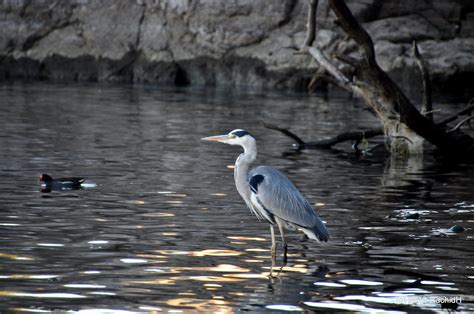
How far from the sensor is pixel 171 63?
135 ft

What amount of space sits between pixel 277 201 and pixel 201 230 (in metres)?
1.68

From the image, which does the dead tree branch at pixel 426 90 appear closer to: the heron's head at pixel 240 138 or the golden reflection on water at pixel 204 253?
the heron's head at pixel 240 138

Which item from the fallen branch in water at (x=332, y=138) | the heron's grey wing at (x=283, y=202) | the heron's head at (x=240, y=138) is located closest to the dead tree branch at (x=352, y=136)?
the fallen branch in water at (x=332, y=138)

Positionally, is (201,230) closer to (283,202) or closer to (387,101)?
(283,202)

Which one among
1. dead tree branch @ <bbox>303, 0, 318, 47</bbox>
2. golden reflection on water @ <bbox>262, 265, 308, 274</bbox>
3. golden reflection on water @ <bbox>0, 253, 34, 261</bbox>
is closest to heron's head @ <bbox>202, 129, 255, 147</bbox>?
golden reflection on water @ <bbox>262, 265, 308, 274</bbox>

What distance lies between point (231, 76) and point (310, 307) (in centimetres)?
3225

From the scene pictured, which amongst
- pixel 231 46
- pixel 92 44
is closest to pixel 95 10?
pixel 92 44

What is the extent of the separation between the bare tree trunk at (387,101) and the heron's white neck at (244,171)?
776cm

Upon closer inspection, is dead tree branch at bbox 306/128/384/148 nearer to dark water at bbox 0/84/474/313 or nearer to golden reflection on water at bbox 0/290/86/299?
dark water at bbox 0/84/474/313

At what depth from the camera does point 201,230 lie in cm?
1226

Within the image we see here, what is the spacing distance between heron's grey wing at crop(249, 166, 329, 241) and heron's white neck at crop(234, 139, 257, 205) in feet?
0.31

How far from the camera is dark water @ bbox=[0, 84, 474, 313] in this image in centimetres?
910

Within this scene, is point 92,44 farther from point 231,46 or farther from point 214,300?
point 214,300

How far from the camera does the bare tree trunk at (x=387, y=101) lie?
1912 cm
